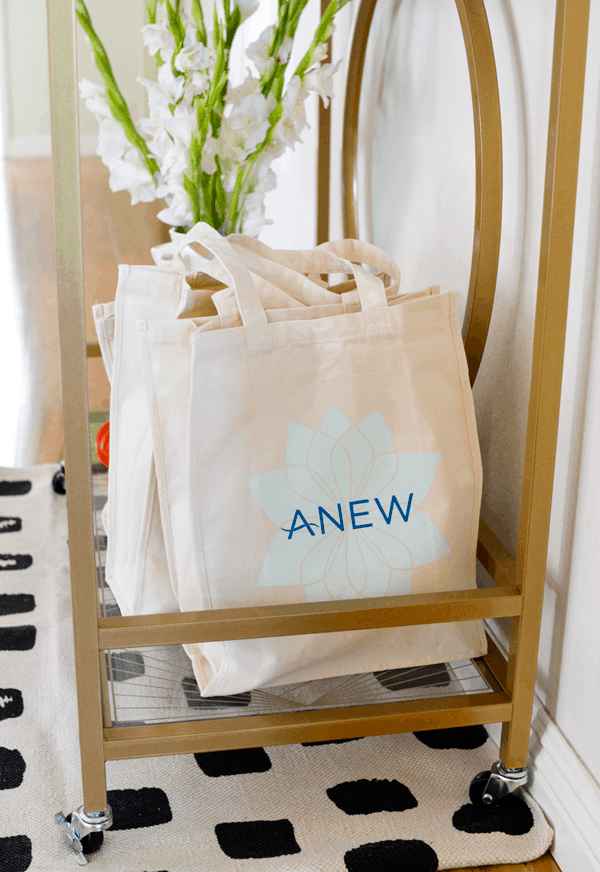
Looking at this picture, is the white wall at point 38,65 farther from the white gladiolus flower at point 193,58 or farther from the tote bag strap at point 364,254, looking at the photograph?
the tote bag strap at point 364,254

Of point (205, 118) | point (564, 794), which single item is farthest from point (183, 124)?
point (564, 794)

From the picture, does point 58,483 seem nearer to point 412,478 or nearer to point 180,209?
point 180,209

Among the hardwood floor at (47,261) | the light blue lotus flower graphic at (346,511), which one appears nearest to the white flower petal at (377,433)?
the light blue lotus flower graphic at (346,511)

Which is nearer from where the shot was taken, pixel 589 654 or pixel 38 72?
pixel 589 654

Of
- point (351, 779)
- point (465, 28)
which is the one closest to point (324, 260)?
point (465, 28)

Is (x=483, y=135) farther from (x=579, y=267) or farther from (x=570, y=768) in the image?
(x=570, y=768)

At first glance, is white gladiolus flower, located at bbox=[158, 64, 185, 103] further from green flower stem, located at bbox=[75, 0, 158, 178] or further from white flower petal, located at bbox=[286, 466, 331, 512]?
white flower petal, located at bbox=[286, 466, 331, 512]

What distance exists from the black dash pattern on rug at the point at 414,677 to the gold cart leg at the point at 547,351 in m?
0.11

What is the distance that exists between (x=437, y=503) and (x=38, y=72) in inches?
175

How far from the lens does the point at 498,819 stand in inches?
30.8

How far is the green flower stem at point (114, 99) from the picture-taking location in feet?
3.29

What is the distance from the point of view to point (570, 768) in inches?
29.6

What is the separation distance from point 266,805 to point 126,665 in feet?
0.77

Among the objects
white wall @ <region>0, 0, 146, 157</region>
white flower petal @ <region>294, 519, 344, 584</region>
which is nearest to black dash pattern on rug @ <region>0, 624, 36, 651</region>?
white flower petal @ <region>294, 519, 344, 584</region>
